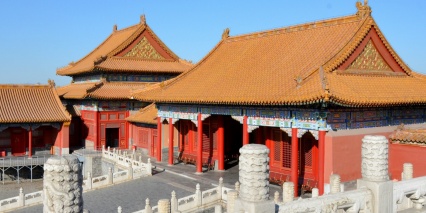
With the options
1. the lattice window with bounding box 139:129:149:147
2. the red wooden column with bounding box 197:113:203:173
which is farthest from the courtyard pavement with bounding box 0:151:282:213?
the lattice window with bounding box 139:129:149:147

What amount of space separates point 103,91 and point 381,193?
→ 83.4ft

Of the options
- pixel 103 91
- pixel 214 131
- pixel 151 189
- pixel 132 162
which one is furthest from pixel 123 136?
pixel 151 189

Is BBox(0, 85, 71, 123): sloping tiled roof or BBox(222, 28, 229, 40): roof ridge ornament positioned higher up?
BBox(222, 28, 229, 40): roof ridge ornament

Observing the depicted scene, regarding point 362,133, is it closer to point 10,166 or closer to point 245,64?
point 245,64

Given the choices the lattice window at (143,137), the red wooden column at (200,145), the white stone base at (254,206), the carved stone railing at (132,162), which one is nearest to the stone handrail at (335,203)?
the white stone base at (254,206)

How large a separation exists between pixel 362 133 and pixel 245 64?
7334 mm

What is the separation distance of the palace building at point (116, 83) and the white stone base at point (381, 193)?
2310cm

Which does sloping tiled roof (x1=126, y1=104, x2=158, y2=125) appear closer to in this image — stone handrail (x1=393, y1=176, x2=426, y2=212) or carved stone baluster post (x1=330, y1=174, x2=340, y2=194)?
carved stone baluster post (x1=330, y1=174, x2=340, y2=194)

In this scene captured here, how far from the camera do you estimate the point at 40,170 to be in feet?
97.9

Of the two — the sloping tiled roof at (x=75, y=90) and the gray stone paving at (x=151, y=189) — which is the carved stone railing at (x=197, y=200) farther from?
the sloping tiled roof at (x=75, y=90)

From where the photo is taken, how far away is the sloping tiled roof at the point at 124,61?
1326 inches

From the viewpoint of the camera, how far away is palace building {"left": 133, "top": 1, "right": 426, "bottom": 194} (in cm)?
1641

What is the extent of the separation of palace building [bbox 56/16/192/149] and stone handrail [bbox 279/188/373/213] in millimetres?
23144

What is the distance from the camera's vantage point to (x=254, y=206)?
788cm
